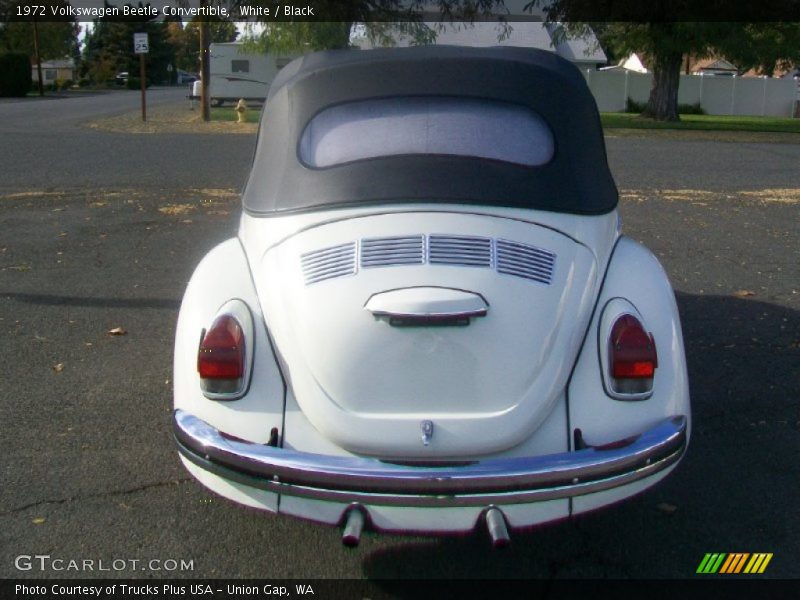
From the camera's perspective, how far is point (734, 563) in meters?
3.46

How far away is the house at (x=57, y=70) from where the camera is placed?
9162 cm

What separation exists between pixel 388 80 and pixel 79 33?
103987mm

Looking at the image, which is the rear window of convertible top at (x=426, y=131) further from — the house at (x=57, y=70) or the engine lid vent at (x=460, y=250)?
the house at (x=57, y=70)

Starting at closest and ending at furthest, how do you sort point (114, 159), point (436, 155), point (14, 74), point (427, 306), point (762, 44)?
1. point (427, 306)
2. point (436, 155)
3. point (114, 159)
4. point (762, 44)
5. point (14, 74)

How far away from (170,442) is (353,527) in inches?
72.7

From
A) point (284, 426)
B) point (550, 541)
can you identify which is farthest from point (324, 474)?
point (550, 541)

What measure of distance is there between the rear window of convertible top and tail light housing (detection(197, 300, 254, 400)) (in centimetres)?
83

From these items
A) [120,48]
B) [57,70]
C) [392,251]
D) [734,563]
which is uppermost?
[120,48]

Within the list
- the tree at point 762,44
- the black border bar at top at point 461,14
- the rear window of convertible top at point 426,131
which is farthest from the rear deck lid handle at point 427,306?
the tree at point 762,44

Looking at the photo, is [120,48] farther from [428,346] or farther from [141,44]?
[428,346]

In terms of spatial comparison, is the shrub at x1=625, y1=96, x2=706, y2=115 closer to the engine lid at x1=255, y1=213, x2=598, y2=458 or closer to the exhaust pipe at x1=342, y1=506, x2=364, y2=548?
the engine lid at x1=255, y1=213, x2=598, y2=458

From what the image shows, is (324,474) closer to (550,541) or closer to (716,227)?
(550,541)

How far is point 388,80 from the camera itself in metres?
3.79

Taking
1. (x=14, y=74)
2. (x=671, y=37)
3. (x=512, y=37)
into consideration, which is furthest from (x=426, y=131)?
(x=14, y=74)
